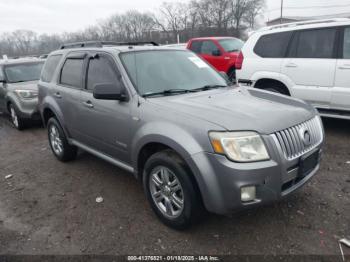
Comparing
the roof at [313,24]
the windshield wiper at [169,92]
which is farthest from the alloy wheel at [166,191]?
the roof at [313,24]

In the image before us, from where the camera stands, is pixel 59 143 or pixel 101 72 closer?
pixel 101 72

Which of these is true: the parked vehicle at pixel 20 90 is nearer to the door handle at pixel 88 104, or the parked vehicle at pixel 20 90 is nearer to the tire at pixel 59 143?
the tire at pixel 59 143

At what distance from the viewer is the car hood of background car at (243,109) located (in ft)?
7.96

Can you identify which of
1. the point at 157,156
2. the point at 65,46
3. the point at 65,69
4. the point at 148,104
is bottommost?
the point at 157,156

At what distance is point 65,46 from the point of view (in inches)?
194

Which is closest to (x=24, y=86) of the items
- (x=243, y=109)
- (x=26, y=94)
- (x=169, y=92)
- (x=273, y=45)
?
(x=26, y=94)

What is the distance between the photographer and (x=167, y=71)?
136 inches

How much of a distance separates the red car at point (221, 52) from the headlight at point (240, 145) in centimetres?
697

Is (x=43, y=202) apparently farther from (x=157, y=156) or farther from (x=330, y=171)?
(x=330, y=171)

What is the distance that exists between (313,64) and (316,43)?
41 centimetres

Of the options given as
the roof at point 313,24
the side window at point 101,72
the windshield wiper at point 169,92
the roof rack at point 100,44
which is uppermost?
the roof at point 313,24

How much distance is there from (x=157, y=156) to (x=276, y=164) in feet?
3.56

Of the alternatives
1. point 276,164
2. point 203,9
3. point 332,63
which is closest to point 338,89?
point 332,63

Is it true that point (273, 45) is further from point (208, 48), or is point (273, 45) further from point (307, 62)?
point (208, 48)
